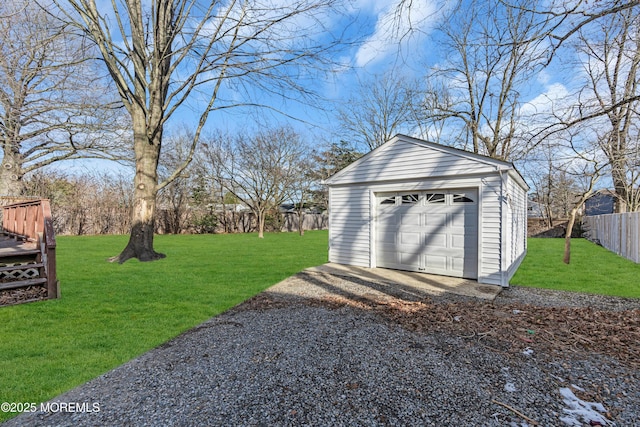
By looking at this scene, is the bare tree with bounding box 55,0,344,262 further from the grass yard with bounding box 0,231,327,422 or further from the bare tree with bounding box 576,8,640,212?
the bare tree with bounding box 576,8,640,212

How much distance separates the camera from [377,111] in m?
20.8

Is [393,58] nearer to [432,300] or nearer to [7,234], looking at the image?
[432,300]

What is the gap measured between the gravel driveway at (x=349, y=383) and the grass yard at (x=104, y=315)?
1.08 ft

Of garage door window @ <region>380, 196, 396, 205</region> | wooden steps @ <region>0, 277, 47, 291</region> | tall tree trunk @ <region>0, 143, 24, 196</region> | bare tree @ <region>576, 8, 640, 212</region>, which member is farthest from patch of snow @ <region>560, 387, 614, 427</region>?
tall tree trunk @ <region>0, 143, 24, 196</region>

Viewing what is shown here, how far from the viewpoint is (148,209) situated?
8.66 m

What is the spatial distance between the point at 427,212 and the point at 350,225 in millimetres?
2083

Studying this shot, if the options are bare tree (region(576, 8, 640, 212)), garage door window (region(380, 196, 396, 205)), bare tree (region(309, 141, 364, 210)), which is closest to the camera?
bare tree (region(576, 8, 640, 212))

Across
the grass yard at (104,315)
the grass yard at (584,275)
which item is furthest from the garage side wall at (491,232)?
the grass yard at (104,315)

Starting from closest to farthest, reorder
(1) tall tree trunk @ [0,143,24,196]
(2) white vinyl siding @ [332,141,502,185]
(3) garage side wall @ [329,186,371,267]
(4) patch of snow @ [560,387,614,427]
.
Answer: (4) patch of snow @ [560,387,614,427] < (2) white vinyl siding @ [332,141,502,185] < (3) garage side wall @ [329,186,371,267] < (1) tall tree trunk @ [0,143,24,196]

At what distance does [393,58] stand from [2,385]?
5.13 meters

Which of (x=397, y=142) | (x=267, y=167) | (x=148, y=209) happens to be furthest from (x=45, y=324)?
(x=267, y=167)

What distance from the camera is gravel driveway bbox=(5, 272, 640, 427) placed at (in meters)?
2.07

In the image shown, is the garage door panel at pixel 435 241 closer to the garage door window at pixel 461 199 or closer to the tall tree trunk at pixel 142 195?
the garage door window at pixel 461 199

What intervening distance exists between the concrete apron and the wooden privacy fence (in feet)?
21.5
